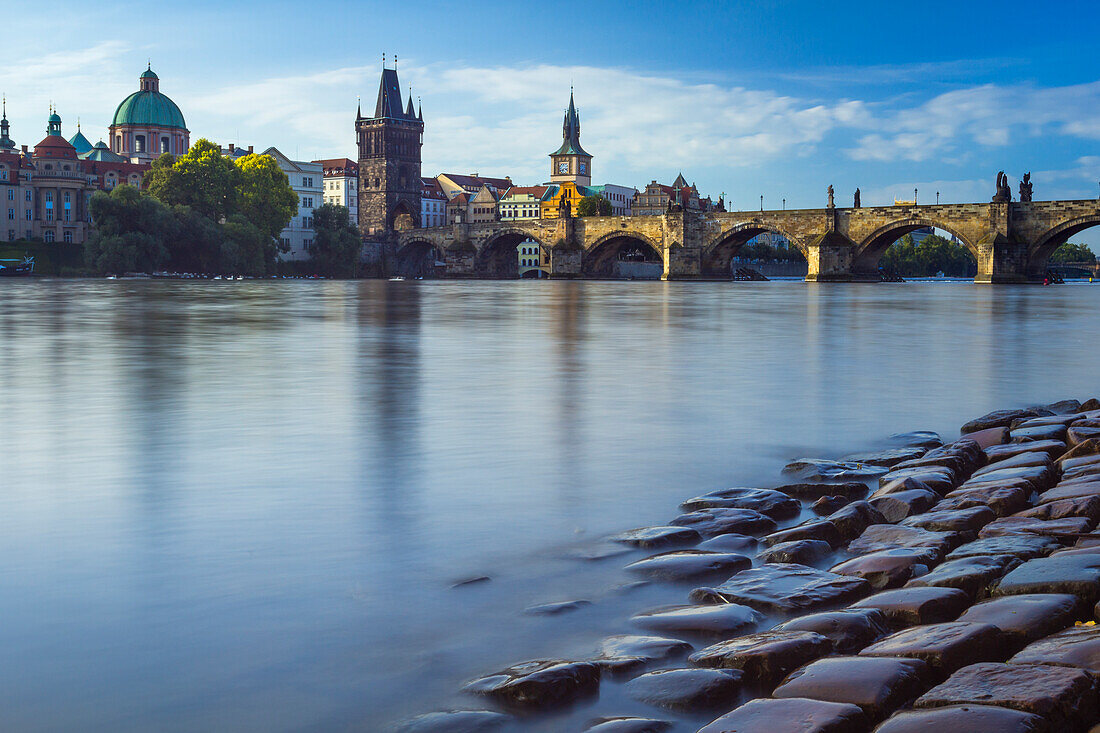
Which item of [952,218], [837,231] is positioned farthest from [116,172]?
[952,218]

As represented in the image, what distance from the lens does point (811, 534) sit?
176 inches

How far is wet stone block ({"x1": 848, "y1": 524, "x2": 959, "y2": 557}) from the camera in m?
4.16

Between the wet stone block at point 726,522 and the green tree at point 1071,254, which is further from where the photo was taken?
the green tree at point 1071,254

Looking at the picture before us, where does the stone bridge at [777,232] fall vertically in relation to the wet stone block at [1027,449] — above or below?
above

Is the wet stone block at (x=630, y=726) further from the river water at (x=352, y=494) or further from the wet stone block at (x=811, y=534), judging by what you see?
the wet stone block at (x=811, y=534)

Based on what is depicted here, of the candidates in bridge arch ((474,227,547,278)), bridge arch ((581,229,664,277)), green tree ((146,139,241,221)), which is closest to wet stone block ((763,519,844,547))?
green tree ((146,139,241,221))

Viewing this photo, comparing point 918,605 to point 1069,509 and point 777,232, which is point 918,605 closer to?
point 1069,509

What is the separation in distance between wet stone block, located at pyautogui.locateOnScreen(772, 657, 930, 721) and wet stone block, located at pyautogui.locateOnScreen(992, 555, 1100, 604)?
0.82 metres

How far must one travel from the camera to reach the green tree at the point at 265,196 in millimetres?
70062

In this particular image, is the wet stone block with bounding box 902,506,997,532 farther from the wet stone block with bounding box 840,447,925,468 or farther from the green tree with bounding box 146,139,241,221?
the green tree with bounding box 146,139,241,221

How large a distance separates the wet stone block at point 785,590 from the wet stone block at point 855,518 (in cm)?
71

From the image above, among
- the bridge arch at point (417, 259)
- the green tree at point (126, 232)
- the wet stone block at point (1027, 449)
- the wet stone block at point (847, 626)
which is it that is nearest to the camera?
the wet stone block at point (847, 626)

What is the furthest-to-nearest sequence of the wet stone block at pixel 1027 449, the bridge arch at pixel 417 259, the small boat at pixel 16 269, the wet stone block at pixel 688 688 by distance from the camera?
the bridge arch at pixel 417 259
the small boat at pixel 16 269
the wet stone block at pixel 1027 449
the wet stone block at pixel 688 688

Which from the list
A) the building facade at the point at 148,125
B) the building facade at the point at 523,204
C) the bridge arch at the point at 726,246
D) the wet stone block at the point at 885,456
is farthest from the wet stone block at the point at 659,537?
the building facade at the point at 523,204
